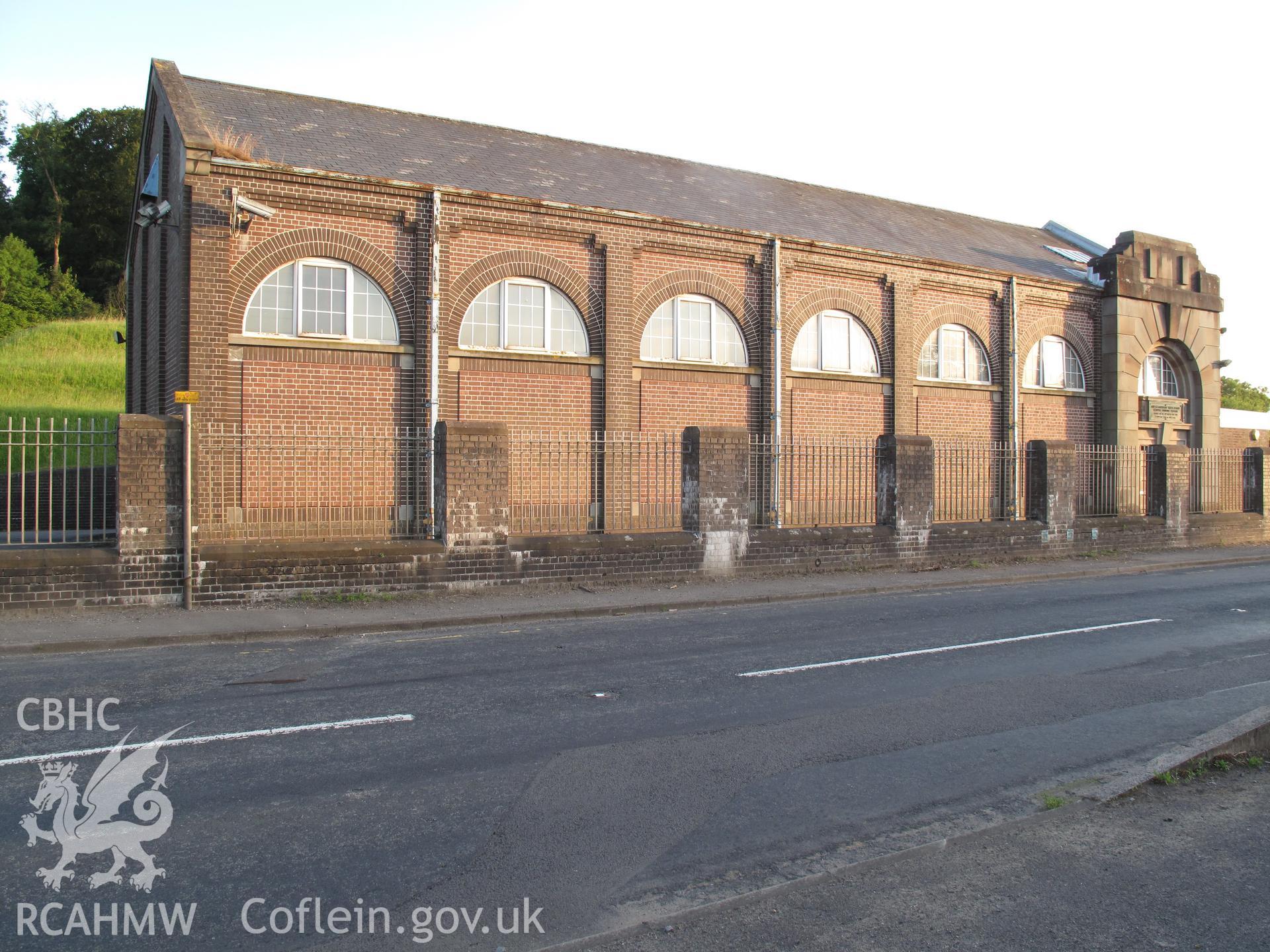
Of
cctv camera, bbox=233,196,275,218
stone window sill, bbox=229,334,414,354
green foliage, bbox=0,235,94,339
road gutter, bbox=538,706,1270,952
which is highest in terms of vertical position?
green foliage, bbox=0,235,94,339

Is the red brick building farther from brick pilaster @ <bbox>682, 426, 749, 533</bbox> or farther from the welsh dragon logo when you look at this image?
the welsh dragon logo

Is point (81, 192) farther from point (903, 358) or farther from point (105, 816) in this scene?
point (105, 816)

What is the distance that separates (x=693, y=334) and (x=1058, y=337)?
1156 cm

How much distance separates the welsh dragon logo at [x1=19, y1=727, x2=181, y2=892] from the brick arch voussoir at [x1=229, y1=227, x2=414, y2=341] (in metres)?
11.5

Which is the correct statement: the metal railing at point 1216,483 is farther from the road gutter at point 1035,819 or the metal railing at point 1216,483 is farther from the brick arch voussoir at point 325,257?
the road gutter at point 1035,819

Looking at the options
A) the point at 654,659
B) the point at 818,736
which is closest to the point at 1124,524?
the point at 654,659

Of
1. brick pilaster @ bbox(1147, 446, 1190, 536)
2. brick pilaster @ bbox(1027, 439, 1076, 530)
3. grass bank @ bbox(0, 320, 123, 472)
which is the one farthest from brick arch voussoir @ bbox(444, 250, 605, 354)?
grass bank @ bbox(0, 320, 123, 472)

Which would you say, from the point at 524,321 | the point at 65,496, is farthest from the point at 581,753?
the point at 524,321

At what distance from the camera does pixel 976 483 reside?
22281mm

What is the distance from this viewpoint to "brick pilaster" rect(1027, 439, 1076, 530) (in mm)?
18625

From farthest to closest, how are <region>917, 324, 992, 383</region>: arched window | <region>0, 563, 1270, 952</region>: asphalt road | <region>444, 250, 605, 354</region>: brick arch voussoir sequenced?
1. <region>917, 324, 992, 383</region>: arched window
2. <region>444, 250, 605, 354</region>: brick arch voussoir
3. <region>0, 563, 1270, 952</region>: asphalt road

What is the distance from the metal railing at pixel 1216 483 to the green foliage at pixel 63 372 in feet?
111

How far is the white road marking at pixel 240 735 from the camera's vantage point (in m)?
5.62

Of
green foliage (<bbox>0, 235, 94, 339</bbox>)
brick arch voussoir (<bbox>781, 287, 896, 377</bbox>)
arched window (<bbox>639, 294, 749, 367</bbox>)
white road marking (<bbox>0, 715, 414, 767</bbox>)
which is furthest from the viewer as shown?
green foliage (<bbox>0, 235, 94, 339</bbox>)
